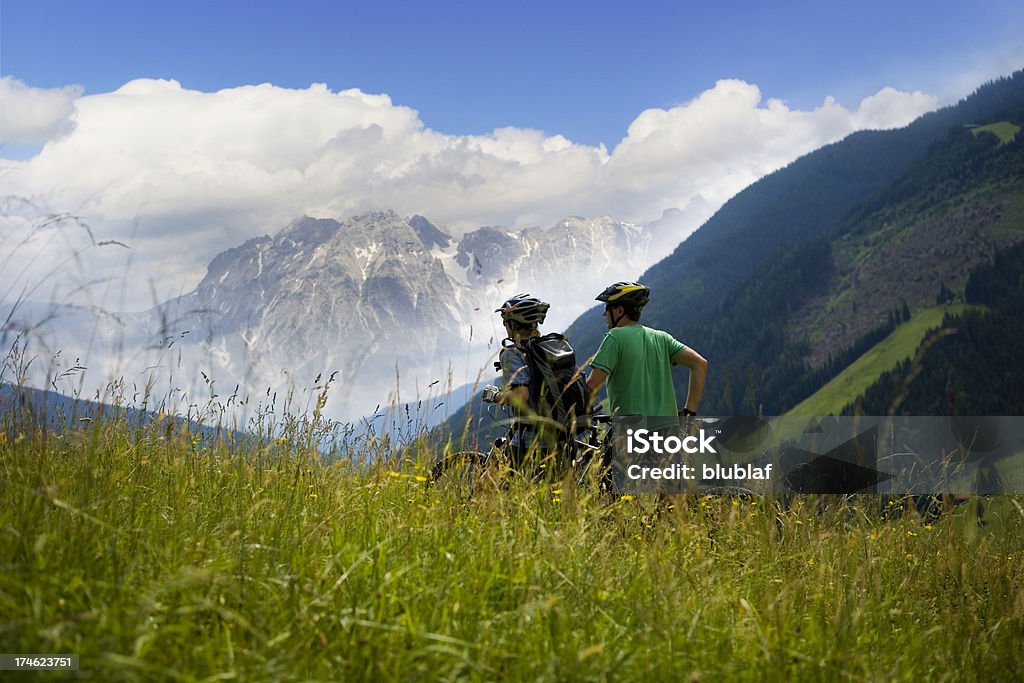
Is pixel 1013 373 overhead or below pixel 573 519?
overhead

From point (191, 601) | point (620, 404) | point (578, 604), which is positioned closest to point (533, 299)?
point (620, 404)

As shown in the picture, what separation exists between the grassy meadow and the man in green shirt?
1.64 m

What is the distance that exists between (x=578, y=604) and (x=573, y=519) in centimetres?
119

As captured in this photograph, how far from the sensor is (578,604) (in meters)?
3.30

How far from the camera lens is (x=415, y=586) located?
323cm

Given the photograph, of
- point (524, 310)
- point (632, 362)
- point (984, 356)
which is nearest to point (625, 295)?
point (632, 362)

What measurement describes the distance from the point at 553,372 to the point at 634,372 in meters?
0.80

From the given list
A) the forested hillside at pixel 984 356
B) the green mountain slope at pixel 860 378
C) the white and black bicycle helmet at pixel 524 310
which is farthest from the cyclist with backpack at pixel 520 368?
the green mountain slope at pixel 860 378

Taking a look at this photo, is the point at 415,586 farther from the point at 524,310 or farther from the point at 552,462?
the point at 524,310

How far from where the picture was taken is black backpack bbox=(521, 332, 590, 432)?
6281 mm

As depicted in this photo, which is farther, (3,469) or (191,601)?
(3,469)

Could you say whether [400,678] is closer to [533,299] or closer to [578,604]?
[578,604]

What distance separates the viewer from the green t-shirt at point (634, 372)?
21.8 feet

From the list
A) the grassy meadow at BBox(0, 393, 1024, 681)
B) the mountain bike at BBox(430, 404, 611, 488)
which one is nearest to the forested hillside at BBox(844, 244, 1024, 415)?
the mountain bike at BBox(430, 404, 611, 488)
